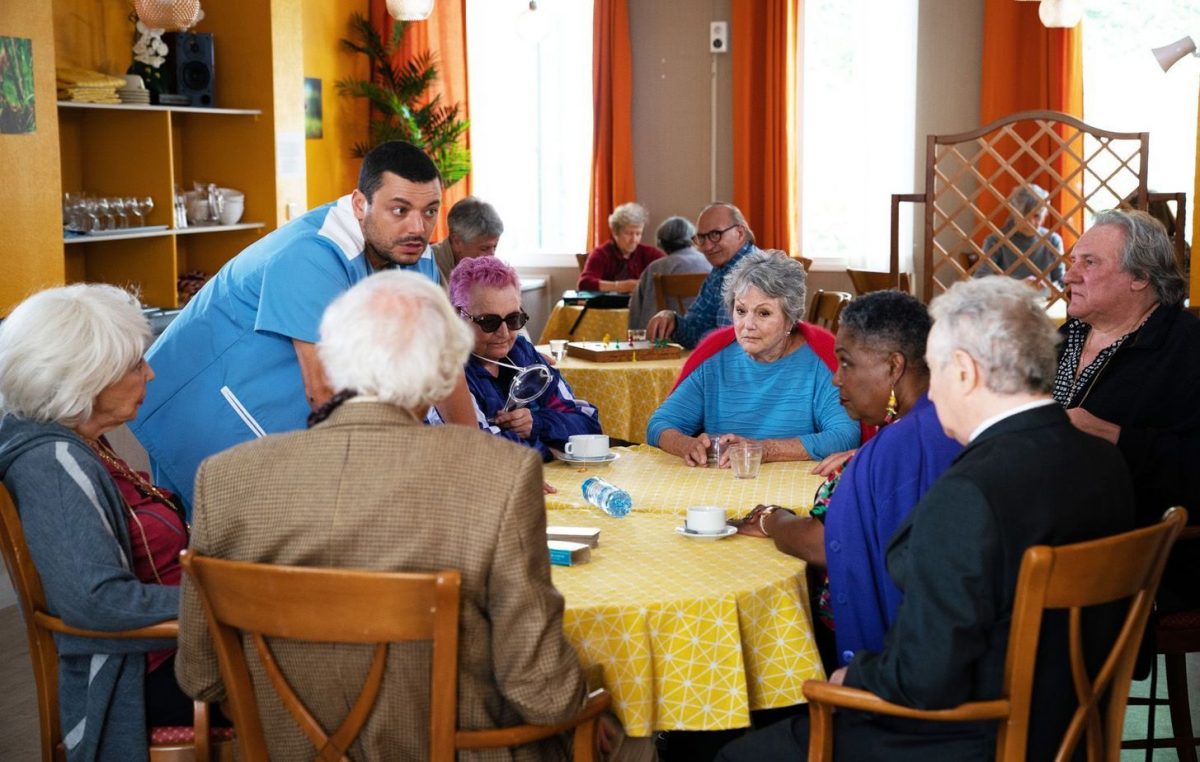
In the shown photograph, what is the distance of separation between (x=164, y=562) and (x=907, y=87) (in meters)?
7.17

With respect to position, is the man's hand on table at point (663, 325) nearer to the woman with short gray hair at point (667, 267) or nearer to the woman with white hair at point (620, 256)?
the woman with short gray hair at point (667, 267)

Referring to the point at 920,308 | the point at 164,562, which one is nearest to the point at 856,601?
the point at 920,308

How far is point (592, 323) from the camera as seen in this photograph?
6.83m

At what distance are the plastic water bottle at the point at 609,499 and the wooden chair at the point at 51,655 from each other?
0.87m

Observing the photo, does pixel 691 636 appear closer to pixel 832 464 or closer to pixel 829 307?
pixel 832 464

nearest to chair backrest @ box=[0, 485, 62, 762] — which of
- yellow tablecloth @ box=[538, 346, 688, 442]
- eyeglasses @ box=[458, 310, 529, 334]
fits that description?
eyeglasses @ box=[458, 310, 529, 334]

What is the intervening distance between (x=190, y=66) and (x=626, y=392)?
3334 mm

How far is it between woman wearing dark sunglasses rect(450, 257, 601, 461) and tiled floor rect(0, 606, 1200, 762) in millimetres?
1478

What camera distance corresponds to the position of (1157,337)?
2.96 meters

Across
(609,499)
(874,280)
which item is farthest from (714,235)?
(609,499)

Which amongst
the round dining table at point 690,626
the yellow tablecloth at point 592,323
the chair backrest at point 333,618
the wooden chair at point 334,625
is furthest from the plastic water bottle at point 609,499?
the yellow tablecloth at point 592,323

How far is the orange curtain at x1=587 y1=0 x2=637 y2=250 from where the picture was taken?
9.07 meters

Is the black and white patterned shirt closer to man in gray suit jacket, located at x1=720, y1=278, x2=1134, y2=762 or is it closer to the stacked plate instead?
man in gray suit jacket, located at x1=720, y1=278, x2=1134, y2=762

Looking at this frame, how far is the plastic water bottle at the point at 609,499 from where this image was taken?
267 centimetres
